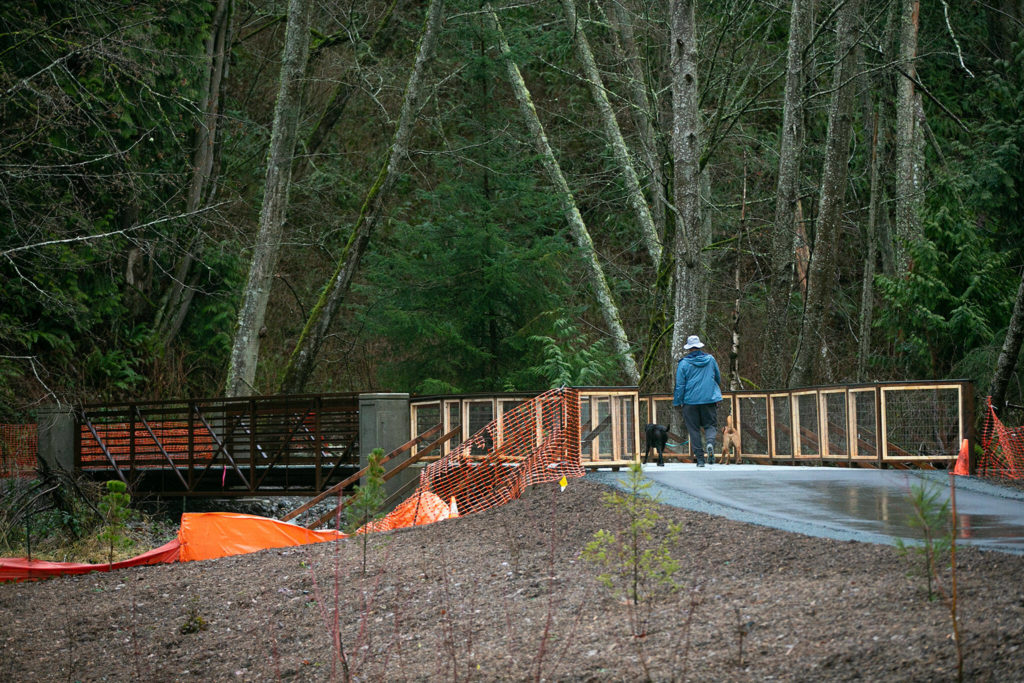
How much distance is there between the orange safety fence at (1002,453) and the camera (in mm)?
15039

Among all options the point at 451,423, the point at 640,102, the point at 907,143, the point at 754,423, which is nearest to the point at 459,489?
the point at 451,423

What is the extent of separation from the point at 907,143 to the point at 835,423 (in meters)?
14.0

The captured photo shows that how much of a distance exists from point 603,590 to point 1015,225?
21.2 m

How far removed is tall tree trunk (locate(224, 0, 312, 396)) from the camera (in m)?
24.5

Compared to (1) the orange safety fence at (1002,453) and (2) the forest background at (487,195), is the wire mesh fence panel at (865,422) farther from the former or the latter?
(2) the forest background at (487,195)

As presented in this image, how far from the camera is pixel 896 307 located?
80.2 feet

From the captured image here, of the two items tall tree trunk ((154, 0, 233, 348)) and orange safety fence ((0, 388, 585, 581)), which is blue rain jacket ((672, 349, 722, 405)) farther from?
tall tree trunk ((154, 0, 233, 348))

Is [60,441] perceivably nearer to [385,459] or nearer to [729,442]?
[385,459]

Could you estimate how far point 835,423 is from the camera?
1738 cm

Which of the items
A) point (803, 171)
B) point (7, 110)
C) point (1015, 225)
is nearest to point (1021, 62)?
point (1015, 225)

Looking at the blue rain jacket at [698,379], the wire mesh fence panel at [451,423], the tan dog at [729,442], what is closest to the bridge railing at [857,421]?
the tan dog at [729,442]

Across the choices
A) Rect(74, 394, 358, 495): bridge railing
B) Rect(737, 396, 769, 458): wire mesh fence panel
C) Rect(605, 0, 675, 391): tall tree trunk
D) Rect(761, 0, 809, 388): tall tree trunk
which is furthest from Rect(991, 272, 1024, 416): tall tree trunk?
Rect(74, 394, 358, 495): bridge railing

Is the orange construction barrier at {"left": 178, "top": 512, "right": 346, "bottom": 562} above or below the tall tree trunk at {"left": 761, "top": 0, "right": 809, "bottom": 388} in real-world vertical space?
below

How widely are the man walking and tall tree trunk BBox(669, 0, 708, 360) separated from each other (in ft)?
16.9
